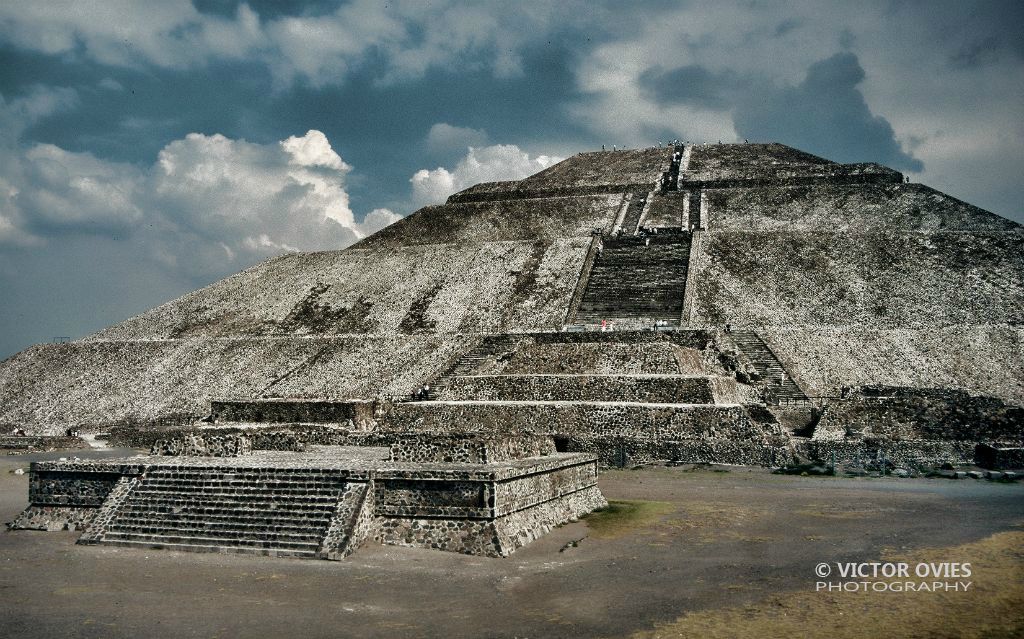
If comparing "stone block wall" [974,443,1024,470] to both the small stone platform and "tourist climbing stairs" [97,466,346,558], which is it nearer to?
the small stone platform

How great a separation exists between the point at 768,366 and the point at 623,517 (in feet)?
48.8

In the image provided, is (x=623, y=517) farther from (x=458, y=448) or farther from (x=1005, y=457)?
(x=1005, y=457)

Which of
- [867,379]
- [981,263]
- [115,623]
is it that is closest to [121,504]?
[115,623]

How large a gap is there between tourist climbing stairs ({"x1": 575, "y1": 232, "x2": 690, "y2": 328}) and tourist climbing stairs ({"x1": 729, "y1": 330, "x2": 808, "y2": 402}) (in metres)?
2.64

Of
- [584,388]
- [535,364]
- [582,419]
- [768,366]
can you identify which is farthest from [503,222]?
[582,419]

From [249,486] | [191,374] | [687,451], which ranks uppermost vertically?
[191,374]

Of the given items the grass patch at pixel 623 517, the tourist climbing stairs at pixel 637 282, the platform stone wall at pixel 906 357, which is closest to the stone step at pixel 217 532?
the grass patch at pixel 623 517

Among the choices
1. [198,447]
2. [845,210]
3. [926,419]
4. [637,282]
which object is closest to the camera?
[198,447]

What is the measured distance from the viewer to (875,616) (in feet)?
25.1

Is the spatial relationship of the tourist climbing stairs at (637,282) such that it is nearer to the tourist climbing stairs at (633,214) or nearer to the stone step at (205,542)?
the tourist climbing stairs at (633,214)

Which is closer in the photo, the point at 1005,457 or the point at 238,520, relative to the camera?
the point at 238,520

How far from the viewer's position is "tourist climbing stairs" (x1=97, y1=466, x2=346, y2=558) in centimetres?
1070

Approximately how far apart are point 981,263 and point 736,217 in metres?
12.1

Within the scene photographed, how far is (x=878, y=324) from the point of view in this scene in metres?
29.2
